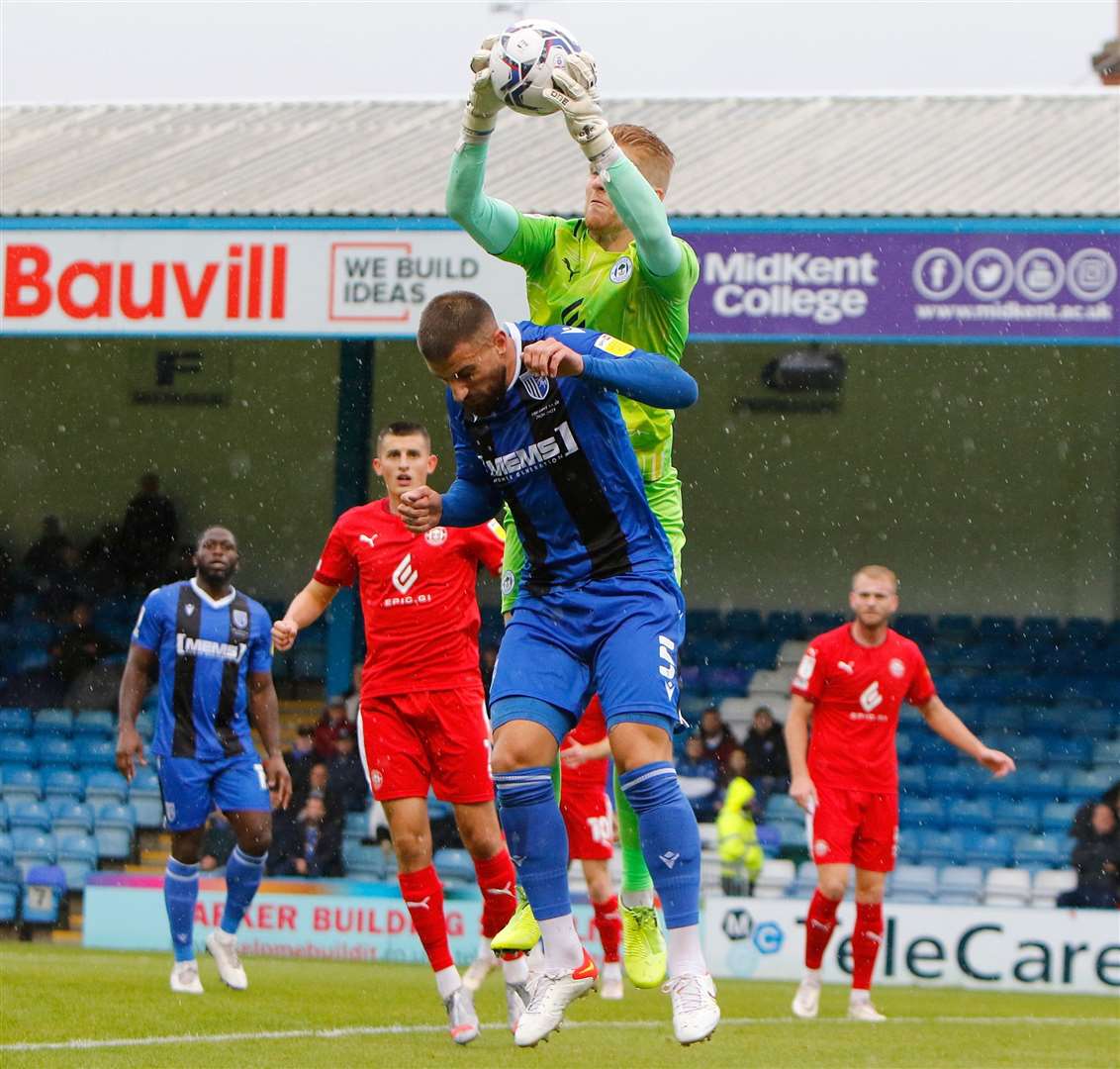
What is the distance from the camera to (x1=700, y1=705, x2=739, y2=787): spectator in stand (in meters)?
17.1

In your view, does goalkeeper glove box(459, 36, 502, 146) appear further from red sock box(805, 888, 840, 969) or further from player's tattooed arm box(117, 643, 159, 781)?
red sock box(805, 888, 840, 969)

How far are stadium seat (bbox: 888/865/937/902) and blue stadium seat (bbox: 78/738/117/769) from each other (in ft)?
24.3

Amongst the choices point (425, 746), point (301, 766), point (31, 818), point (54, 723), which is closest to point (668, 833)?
point (425, 746)

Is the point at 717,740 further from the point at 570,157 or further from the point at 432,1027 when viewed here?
the point at 432,1027

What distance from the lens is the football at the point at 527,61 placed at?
6.19m

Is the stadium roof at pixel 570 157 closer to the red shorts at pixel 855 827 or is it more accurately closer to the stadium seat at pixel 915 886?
the stadium seat at pixel 915 886

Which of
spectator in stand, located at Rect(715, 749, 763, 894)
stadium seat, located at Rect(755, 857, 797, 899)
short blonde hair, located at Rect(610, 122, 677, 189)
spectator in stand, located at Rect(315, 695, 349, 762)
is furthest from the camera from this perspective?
spectator in stand, located at Rect(315, 695, 349, 762)

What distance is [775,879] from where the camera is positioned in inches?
610

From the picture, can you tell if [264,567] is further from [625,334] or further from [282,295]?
[625,334]

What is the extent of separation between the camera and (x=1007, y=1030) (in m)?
10.9

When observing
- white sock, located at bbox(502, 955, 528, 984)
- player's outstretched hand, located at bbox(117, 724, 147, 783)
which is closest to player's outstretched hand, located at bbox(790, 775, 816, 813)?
white sock, located at bbox(502, 955, 528, 984)

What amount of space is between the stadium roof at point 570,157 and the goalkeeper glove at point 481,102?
10.1 m

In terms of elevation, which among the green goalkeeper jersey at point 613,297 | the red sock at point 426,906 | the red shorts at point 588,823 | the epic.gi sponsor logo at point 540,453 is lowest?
the red sock at point 426,906

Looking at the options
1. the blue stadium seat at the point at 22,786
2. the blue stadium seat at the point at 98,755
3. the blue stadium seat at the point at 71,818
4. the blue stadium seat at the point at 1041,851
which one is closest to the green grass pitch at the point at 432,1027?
the blue stadium seat at the point at 1041,851
